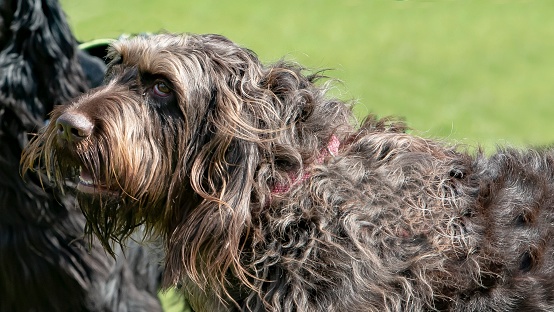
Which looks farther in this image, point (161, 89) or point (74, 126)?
point (161, 89)

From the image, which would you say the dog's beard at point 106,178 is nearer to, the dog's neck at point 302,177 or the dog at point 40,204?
the dog's neck at point 302,177

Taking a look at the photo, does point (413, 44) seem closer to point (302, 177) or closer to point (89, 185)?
point (302, 177)

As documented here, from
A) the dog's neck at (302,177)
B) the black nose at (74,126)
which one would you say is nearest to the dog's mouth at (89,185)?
the black nose at (74,126)

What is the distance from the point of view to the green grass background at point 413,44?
29.4 feet

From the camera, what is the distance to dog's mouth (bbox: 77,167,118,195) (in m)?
3.08

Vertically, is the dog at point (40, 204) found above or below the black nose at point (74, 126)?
below

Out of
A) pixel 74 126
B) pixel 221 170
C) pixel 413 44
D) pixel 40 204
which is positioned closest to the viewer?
pixel 74 126

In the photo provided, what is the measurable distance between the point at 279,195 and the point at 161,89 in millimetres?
592

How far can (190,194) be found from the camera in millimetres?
3182

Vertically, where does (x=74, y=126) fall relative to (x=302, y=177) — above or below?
above

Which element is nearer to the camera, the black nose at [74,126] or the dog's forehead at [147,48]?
the black nose at [74,126]

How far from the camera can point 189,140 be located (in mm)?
3117

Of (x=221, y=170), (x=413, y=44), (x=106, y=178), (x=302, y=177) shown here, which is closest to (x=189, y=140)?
(x=221, y=170)

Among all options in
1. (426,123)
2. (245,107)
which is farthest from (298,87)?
(426,123)
